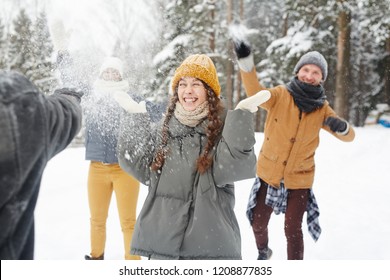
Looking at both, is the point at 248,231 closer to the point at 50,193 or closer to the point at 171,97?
the point at 171,97

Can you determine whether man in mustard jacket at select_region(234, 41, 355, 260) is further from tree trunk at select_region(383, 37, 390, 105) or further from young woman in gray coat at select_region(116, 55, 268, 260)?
tree trunk at select_region(383, 37, 390, 105)

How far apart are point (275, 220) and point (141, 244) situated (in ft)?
9.86

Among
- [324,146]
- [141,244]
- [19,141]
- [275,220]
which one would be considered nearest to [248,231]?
[275,220]

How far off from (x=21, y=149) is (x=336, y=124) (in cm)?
282

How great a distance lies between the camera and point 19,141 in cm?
98

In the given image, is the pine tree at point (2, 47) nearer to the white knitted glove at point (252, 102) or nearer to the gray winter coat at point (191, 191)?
the gray winter coat at point (191, 191)

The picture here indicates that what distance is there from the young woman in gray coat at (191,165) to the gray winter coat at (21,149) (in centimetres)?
107

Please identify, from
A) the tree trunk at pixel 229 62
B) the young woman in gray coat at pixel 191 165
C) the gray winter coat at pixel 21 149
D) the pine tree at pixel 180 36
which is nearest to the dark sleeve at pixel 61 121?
the gray winter coat at pixel 21 149

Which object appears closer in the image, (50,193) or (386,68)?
(50,193)

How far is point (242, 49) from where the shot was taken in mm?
3109

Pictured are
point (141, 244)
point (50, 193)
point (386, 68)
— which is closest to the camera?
point (141, 244)

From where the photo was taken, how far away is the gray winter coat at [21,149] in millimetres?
964

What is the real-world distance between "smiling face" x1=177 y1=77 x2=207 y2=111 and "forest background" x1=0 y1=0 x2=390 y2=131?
95cm

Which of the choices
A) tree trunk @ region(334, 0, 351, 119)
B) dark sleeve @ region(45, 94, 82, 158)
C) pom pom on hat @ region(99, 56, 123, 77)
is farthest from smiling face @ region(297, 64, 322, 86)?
tree trunk @ region(334, 0, 351, 119)
